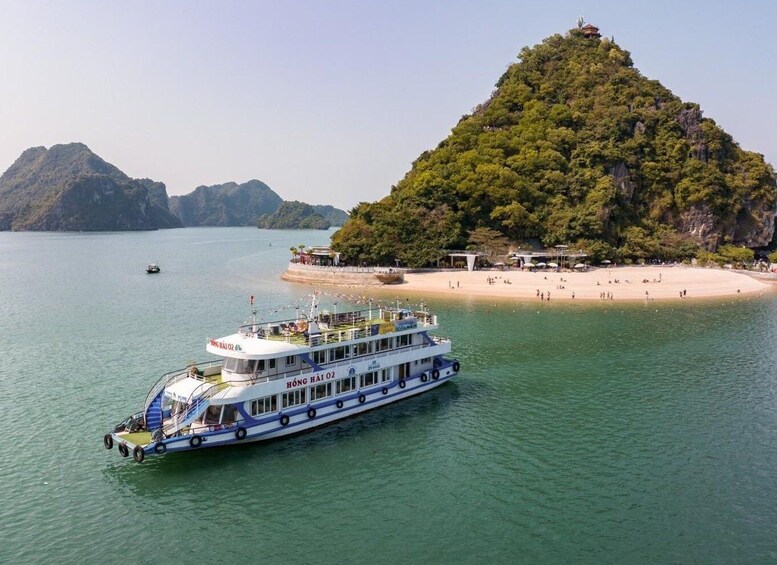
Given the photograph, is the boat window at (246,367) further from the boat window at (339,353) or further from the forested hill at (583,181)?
the forested hill at (583,181)

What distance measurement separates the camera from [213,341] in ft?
102

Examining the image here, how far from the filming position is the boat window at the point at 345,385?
108 ft

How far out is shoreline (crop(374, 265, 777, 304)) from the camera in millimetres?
80938

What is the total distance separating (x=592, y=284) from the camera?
88.9m

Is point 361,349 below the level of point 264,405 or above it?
above

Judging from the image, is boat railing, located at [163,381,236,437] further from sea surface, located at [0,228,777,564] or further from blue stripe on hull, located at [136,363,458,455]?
sea surface, located at [0,228,777,564]

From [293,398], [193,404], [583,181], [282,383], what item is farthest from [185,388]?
[583,181]

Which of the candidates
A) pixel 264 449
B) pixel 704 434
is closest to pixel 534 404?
pixel 704 434

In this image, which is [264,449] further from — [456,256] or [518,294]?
[456,256]

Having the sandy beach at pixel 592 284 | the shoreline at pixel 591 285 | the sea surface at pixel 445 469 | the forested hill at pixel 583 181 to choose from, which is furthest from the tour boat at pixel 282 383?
the forested hill at pixel 583 181

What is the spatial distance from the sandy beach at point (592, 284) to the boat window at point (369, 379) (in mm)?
48630

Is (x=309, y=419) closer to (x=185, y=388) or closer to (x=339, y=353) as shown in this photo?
(x=339, y=353)

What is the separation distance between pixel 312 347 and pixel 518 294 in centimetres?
5502

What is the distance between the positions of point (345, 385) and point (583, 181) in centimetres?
10341
